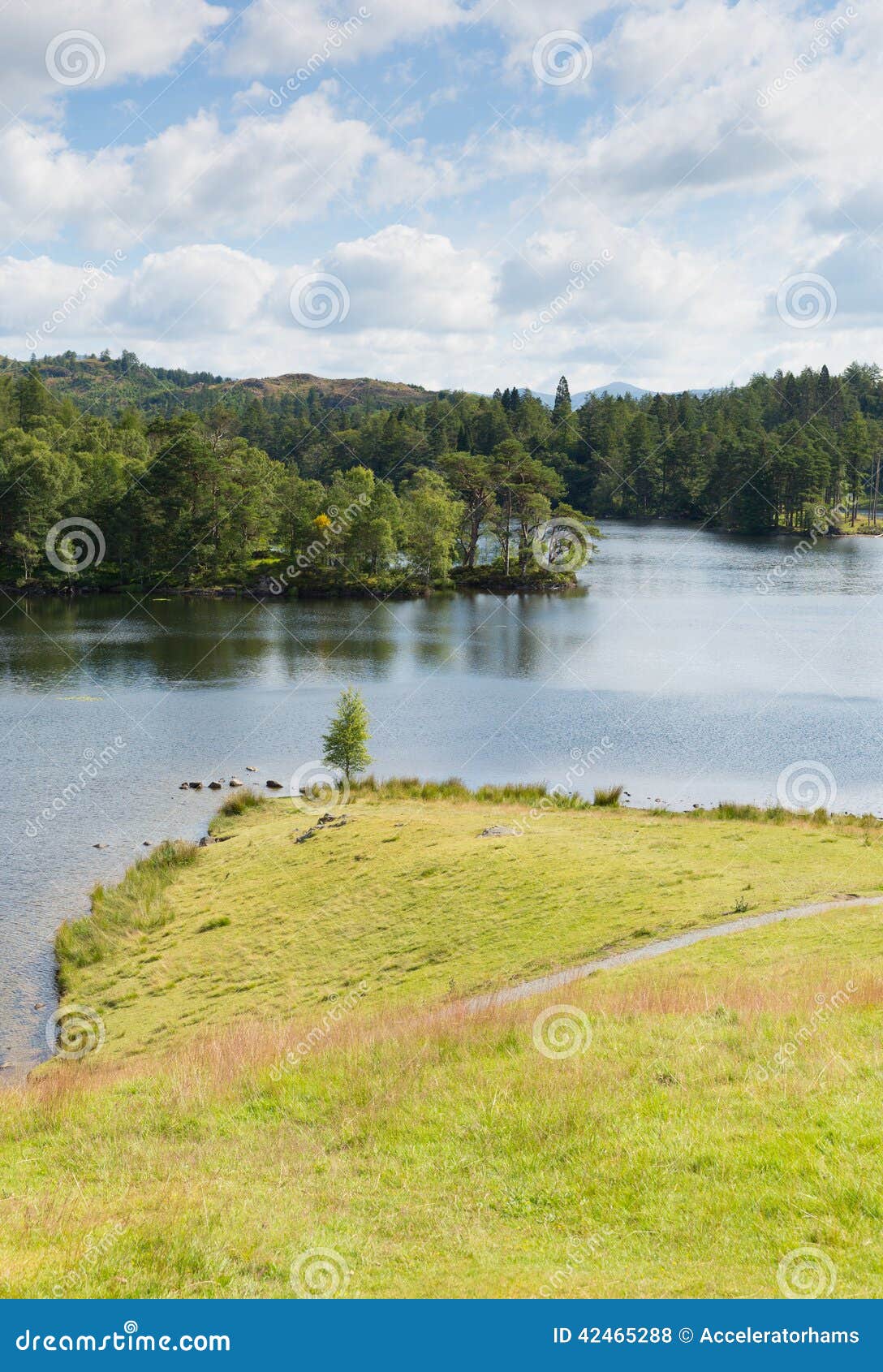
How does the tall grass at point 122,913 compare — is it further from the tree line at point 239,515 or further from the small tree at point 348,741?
the tree line at point 239,515

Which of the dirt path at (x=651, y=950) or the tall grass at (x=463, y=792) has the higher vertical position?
the dirt path at (x=651, y=950)

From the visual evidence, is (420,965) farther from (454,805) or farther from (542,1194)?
(454,805)

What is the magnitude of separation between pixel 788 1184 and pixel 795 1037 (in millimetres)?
3568

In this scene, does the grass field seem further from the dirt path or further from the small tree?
the small tree

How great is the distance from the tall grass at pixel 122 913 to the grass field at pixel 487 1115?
206 centimetres

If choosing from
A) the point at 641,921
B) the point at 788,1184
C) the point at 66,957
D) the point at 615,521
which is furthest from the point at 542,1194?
the point at 615,521

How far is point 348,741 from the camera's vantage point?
40.7 m

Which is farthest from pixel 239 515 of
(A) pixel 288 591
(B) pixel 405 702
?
(B) pixel 405 702

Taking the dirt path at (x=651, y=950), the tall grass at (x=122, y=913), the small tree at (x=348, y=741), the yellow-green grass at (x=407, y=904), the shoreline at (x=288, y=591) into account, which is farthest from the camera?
the shoreline at (x=288, y=591)

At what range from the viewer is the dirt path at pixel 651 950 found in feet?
58.1

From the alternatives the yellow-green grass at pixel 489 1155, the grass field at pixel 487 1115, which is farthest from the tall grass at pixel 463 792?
the yellow-green grass at pixel 489 1155

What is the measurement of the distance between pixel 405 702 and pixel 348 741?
17.2 metres

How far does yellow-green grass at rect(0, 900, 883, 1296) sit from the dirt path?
1.88m

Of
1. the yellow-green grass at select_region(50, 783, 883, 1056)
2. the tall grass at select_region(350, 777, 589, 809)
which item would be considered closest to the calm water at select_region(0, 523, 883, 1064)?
the yellow-green grass at select_region(50, 783, 883, 1056)
